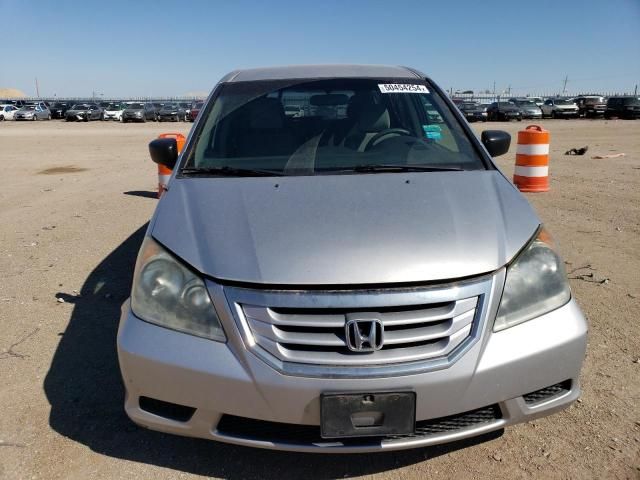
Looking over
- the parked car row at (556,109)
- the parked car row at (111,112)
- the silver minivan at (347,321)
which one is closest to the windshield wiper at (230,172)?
the silver minivan at (347,321)

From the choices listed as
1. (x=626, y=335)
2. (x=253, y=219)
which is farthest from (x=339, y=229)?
(x=626, y=335)

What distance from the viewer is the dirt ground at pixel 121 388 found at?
99.4 inches

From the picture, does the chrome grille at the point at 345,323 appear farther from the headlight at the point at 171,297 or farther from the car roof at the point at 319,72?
the car roof at the point at 319,72

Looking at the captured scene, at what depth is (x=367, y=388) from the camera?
80.6 inches

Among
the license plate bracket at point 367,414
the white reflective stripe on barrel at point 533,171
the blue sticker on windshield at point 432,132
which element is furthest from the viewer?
the white reflective stripe on barrel at point 533,171

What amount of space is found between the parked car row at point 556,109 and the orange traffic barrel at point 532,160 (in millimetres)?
29897

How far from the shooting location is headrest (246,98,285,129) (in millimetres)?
3521

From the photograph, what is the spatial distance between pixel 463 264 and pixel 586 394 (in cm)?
141

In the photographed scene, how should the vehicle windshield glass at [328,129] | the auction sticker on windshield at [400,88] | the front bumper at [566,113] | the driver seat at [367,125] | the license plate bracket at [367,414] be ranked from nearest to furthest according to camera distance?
the license plate bracket at [367,414] → the vehicle windshield glass at [328,129] → the driver seat at [367,125] → the auction sticker on windshield at [400,88] → the front bumper at [566,113]

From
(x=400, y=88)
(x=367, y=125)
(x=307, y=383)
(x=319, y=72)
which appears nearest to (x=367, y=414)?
(x=307, y=383)

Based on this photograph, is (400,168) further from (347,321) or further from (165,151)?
(165,151)

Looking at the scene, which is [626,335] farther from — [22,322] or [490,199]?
[22,322]

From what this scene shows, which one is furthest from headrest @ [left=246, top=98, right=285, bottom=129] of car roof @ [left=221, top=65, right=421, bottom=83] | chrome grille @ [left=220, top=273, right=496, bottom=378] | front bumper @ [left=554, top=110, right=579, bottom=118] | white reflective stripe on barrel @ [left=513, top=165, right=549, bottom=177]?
front bumper @ [left=554, top=110, right=579, bottom=118]

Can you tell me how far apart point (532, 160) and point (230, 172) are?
6.49m
